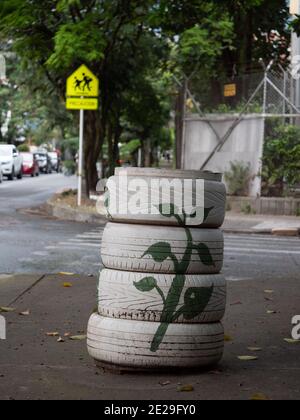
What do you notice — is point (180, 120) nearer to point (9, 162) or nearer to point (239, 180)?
point (239, 180)

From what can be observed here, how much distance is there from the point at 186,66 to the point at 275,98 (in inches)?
216

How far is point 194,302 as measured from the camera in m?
5.86

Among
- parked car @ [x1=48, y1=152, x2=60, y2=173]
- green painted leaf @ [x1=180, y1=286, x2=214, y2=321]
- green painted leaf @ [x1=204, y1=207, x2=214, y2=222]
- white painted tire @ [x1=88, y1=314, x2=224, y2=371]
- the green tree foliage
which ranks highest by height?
the green tree foliage

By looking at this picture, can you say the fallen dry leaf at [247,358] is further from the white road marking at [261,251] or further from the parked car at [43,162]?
the parked car at [43,162]

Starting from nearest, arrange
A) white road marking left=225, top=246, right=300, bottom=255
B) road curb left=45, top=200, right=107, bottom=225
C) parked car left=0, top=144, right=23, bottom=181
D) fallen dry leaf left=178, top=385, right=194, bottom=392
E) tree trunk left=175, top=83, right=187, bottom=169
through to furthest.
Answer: fallen dry leaf left=178, top=385, right=194, bottom=392
white road marking left=225, top=246, right=300, bottom=255
road curb left=45, top=200, right=107, bottom=225
tree trunk left=175, top=83, right=187, bottom=169
parked car left=0, top=144, right=23, bottom=181

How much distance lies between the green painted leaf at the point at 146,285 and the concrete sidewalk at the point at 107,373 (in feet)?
1.82

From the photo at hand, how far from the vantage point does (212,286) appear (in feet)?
19.5

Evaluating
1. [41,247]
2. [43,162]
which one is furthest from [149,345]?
[43,162]

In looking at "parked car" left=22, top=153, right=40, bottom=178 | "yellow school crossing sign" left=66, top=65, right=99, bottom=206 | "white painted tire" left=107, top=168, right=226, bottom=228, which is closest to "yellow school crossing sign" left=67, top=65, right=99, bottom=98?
"yellow school crossing sign" left=66, top=65, right=99, bottom=206

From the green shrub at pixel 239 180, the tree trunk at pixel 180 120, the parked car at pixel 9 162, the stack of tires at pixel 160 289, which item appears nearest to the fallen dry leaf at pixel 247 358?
the stack of tires at pixel 160 289

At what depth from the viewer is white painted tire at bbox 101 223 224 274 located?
5.88m

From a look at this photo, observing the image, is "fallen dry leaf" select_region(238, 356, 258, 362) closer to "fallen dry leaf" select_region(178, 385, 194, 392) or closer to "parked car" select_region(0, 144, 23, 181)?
"fallen dry leaf" select_region(178, 385, 194, 392)

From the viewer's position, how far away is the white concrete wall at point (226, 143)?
2188 centimetres

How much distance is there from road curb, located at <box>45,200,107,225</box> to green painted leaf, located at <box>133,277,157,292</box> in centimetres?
1355
